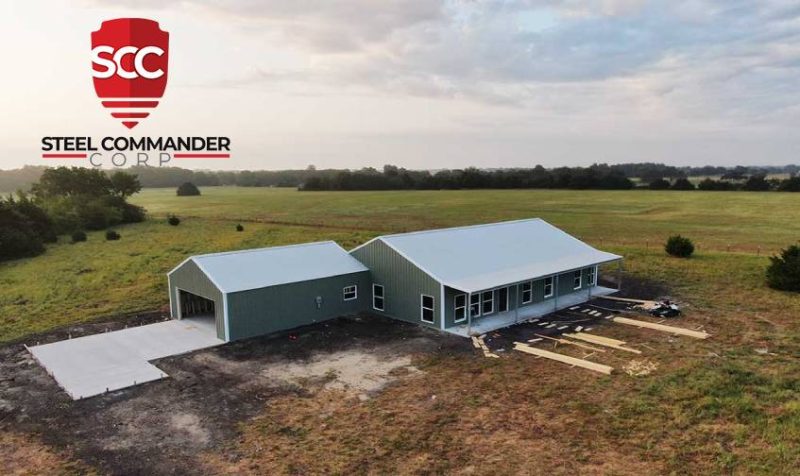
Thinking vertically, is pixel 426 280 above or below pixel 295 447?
above

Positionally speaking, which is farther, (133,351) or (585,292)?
(585,292)

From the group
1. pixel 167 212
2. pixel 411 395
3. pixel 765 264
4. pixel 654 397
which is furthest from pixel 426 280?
pixel 167 212

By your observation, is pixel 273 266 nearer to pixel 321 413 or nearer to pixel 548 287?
pixel 321 413

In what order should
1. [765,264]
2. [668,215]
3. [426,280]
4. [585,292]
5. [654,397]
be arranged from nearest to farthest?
[654,397]
[426,280]
[585,292]
[765,264]
[668,215]

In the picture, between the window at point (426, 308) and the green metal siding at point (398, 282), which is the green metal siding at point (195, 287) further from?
the window at point (426, 308)

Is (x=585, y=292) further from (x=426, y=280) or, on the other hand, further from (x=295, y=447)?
(x=295, y=447)

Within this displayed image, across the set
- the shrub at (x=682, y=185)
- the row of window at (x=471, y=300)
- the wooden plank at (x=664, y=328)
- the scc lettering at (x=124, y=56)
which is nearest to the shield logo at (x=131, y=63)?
the scc lettering at (x=124, y=56)

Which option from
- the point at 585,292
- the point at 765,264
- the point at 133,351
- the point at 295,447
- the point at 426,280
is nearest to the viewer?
the point at 295,447
